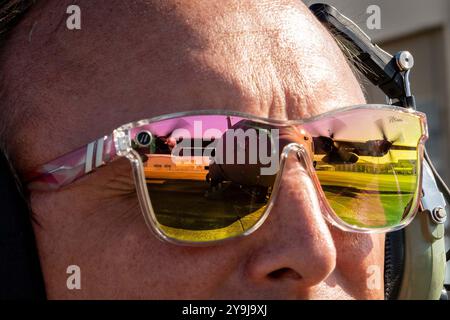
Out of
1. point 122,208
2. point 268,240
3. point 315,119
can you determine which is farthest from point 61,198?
point 315,119

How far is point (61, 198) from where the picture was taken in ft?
4.86

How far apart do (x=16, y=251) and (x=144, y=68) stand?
492 mm

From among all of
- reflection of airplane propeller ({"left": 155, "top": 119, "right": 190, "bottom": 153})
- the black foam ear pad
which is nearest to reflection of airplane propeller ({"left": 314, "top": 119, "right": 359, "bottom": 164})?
Result: reflection of airplane propeller ({"left": 155, "top": 119, "right": 190, "bottom": 153})

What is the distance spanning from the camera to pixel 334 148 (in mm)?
1652

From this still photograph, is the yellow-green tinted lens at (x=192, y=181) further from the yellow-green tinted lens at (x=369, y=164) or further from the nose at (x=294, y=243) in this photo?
the yellow-green tinted lens at (x=369, y=164)

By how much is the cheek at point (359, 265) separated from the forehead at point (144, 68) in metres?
0.34

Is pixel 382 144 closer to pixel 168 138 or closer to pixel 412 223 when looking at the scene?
pixel 412 223

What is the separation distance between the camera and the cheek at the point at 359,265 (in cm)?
161

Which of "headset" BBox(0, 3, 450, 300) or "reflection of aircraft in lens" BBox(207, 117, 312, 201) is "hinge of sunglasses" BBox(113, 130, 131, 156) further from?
"headset" BBox(0, 3, 450, 300)

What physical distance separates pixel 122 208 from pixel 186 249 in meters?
0.17

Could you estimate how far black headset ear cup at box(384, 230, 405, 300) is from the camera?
2080 mm

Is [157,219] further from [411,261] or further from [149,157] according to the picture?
[411,261]
